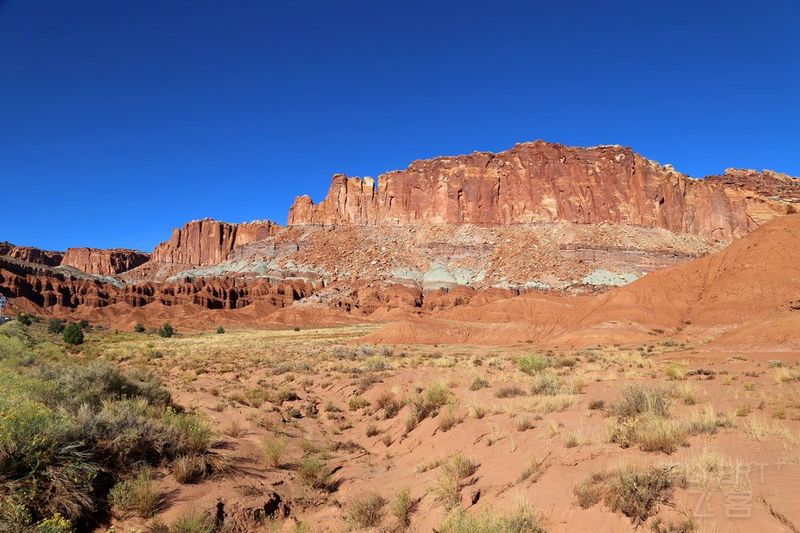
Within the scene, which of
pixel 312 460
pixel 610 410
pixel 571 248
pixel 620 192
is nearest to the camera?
pixel 610 410

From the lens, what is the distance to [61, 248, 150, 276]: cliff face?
180250 millimetres

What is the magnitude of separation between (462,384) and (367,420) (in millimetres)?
2917

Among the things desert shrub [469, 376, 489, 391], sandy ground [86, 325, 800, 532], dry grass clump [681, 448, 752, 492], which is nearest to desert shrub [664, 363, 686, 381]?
sandy ground [86, 325, 800, 532]

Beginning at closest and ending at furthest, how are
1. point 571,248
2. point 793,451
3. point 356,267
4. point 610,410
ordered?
point 793,451 < point 610,410 < point 571,248 < point 356,267

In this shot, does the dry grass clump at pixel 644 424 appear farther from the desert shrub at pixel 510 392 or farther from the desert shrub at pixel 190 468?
the desert shrub at pixel 190 468

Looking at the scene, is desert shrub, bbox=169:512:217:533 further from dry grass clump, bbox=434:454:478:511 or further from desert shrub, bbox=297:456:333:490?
dry grass clump, bbox=434:454:478:511

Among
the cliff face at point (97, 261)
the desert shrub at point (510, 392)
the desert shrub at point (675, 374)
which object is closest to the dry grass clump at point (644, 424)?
the desert shrub at point (510, 392)

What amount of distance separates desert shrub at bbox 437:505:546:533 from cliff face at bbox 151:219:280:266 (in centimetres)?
13626

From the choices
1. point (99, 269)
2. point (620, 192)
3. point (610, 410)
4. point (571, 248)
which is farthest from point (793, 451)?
point (99, 269)

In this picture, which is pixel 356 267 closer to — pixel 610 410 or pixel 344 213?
pixel 344 213

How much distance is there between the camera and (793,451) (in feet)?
17.5

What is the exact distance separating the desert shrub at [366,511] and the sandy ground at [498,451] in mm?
52

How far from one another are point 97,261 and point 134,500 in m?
212

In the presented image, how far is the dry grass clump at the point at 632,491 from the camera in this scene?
14.3 feet
